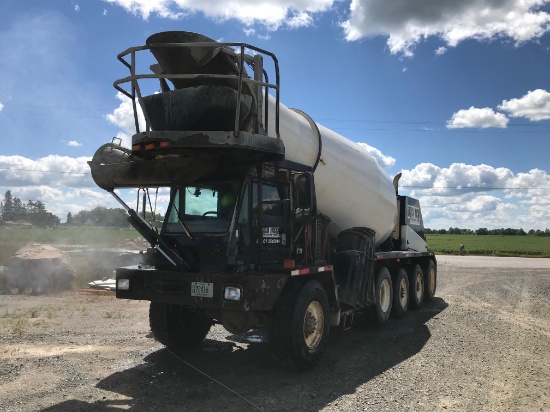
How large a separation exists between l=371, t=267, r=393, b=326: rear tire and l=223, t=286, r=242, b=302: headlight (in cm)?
449

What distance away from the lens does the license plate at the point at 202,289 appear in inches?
231

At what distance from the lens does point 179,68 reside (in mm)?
6195

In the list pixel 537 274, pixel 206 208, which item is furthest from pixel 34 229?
pixel 206 208

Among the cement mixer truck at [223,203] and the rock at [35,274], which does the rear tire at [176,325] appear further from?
the rock at [35,274]

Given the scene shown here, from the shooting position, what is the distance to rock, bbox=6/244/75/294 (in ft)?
49.2

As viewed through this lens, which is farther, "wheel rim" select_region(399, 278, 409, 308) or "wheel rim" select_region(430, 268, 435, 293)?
"wheel rim" select_region(430, 268, 435, 293)

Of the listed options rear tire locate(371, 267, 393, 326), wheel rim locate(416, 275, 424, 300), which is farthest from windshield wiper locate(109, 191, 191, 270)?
wheel rim locate(416, 275, 424, 300)

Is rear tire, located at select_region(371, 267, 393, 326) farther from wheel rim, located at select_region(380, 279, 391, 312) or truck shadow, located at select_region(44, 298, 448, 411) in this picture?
truck shadow, located at select_region(44, 298, 448, 411)

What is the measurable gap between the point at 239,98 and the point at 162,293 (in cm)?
260

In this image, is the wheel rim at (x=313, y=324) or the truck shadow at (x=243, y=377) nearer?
the truck shadow at (x=243, y=377)

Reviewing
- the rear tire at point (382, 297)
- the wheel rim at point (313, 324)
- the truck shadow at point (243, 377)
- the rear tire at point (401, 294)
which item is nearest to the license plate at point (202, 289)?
the truck shadow at point (243, 377)

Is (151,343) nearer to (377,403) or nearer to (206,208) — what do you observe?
(206,208)

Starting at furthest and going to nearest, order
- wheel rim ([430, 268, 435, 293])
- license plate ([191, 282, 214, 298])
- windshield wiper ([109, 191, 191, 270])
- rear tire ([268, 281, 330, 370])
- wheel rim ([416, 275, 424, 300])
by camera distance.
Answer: wheel rim ([430, 268, 435, 293]) → wheel rim ([416, 275, 424, 300]) → windshield wiper ([109, 191, 191, 270]) → rear tire ([268, 281, 330, 370]) → license plate ([191, 282, 214, 298])

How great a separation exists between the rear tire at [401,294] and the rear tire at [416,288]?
342 millimetres
